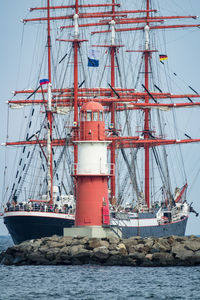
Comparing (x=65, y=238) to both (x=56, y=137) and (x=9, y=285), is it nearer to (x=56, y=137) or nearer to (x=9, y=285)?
(x=9, y=285)

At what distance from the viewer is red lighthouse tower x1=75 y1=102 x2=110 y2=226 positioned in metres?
54.9

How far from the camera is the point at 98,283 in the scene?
1799 inches

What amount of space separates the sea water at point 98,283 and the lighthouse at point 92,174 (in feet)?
15.1

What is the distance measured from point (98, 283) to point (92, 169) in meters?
10.7

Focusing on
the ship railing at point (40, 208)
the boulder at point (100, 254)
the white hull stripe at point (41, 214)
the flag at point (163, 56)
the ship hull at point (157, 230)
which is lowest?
the boulder at point (100, 254)

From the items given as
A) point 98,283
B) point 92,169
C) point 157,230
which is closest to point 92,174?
point 92,169

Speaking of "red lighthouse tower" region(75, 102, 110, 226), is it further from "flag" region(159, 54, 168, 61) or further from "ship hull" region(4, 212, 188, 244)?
"flag" region(159, 54, 168, 61)

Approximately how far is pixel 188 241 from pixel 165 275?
6338 millimetres

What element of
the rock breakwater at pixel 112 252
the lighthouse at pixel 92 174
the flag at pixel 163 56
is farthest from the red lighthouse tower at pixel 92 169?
the flag at pixel 163 56

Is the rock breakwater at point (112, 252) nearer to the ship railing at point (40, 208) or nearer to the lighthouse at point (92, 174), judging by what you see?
the lighthouse at point (92, 174)

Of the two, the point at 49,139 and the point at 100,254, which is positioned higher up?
the point at 49,139

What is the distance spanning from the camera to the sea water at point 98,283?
42750 mm

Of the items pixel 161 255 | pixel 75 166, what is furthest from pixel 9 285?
pixel 75 166

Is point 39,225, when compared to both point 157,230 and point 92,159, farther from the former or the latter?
point 92,159
